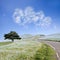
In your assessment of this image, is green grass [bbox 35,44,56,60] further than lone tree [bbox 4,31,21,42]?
No

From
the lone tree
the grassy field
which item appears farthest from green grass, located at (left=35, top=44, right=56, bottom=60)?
the lone tree

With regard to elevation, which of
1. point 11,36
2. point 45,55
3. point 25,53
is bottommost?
point 45,55

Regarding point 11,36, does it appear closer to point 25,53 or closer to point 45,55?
point 45,55

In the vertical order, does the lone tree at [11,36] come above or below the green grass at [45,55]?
above

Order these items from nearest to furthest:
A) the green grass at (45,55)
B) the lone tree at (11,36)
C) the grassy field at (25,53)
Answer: the grassy field at (25,53), the green grass at (45,55), the lone tree at (11,36)

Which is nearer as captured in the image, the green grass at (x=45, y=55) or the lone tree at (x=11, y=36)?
the green grass at (x=45, y=55)

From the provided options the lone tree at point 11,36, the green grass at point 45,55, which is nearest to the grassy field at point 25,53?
the green grass at point 45,55

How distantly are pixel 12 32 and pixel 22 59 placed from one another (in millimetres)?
126575

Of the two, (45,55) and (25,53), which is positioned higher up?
(25,53)

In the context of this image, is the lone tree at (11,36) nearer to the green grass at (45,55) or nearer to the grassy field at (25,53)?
the grassy field at (25,53)

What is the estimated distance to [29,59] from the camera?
25.2 metres

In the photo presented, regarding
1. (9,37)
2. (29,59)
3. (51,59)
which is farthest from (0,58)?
(9,37)

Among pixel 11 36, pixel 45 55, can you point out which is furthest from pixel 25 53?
pixel 11 36

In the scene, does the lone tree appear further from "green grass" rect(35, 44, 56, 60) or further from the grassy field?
"green grass" rect(35, 44, 56, 60)
